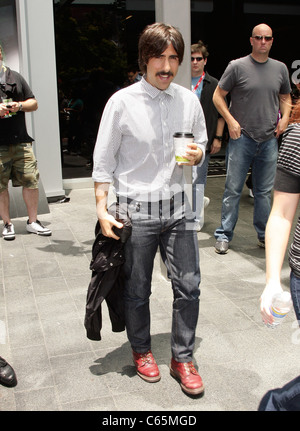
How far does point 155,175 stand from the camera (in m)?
2.91

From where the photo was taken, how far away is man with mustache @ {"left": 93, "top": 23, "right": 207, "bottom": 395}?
2.84 metres

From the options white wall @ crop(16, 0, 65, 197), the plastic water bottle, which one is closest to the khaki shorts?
white wall @ crop(16, 0, 65, 197)

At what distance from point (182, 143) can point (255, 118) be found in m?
2.58

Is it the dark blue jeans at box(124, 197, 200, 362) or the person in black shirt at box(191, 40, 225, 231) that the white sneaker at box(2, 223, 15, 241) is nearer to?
the person in black shirt at box(191, 40, 225, 231)

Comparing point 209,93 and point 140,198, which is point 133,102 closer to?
point 140,198

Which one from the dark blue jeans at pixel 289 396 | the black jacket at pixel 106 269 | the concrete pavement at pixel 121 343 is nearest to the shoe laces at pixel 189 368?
the concrete pavement at pixel 121 343

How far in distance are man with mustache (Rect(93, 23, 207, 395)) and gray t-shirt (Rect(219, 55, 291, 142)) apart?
2252mm

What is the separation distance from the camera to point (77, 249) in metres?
5.66

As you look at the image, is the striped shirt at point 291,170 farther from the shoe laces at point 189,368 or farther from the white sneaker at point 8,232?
the white sneaker at point 8,232

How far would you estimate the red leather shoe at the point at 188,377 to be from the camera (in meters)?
2.98

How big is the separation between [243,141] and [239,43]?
6.53 meters

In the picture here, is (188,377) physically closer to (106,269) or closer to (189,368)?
(189,368)

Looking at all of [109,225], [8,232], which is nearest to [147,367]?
[109,225]

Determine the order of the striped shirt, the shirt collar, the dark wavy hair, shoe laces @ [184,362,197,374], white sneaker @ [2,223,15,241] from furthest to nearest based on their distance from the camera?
1. white sneaker @ [2,223,15,241]
2. shoe laces @ [184,362,197,374]
3. the shirt collar
4. the dark wavy hair
5. the striped shirt
